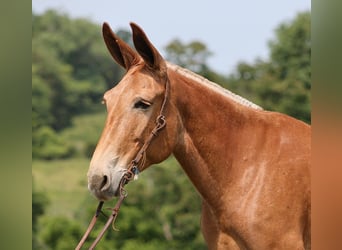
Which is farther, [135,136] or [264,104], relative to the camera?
[264,104]

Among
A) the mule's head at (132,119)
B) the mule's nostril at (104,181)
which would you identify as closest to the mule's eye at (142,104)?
the mule's head at (132,119)

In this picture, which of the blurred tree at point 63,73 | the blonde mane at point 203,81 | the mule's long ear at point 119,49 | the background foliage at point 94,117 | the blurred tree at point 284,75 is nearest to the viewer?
the mule's long ear at point 119,49

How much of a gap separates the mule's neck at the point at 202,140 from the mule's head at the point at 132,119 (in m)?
0.10

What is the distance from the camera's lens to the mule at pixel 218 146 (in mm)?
2801

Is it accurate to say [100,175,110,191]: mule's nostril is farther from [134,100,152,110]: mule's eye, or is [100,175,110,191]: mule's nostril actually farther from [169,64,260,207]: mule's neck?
[169,64,260,207]: mule's neck

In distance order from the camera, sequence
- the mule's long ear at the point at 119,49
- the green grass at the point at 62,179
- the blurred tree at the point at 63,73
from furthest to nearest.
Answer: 1. the blurred tree at the point at 63,73
2. the green grass at the point at 62,179
3. the mule's long ear at the point at 119,49

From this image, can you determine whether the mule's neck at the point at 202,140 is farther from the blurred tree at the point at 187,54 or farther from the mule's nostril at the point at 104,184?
the blurred tree at the point at 187,54

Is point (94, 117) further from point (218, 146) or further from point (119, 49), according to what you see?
point (218, 146)

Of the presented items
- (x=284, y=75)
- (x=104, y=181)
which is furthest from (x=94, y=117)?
(x=104, y=181)

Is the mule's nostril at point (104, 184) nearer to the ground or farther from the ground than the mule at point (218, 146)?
nearer to the ground
